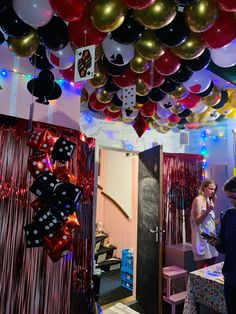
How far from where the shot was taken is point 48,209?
1657mm

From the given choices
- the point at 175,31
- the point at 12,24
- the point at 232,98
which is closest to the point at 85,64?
the point at 12,24

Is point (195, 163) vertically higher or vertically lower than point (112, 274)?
higher

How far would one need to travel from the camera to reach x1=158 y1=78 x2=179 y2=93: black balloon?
2531 millimetres

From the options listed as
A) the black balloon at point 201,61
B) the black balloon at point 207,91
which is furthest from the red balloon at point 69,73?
the black balloon at point 207,91

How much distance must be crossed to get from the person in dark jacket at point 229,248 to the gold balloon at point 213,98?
1.42 m

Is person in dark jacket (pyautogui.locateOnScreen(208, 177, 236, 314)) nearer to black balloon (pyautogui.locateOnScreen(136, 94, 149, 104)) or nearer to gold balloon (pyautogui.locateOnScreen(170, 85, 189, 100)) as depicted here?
gold balloon (pyautogui.locateOnScreen(170, 85, 189, 100))

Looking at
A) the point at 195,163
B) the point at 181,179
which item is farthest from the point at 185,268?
the point at 195,163

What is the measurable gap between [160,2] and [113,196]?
3851 millimetres

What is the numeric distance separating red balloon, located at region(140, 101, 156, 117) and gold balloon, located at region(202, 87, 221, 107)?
1.87 ft

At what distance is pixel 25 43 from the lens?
6.00 ft

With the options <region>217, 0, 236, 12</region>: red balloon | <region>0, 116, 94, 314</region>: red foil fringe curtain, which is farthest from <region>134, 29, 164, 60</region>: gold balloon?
<region>0, 116, 94, 314</region>: red foil fringe curtain

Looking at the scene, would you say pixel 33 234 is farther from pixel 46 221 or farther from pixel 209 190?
pixel 209 190

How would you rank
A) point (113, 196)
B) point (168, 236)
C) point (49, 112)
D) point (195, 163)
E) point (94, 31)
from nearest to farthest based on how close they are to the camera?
point (94, 31)
point (49, 112)
point (168, 236)
point (195, 163)
point (113, 196)

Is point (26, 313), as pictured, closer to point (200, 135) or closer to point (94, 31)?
point (94, 31)
